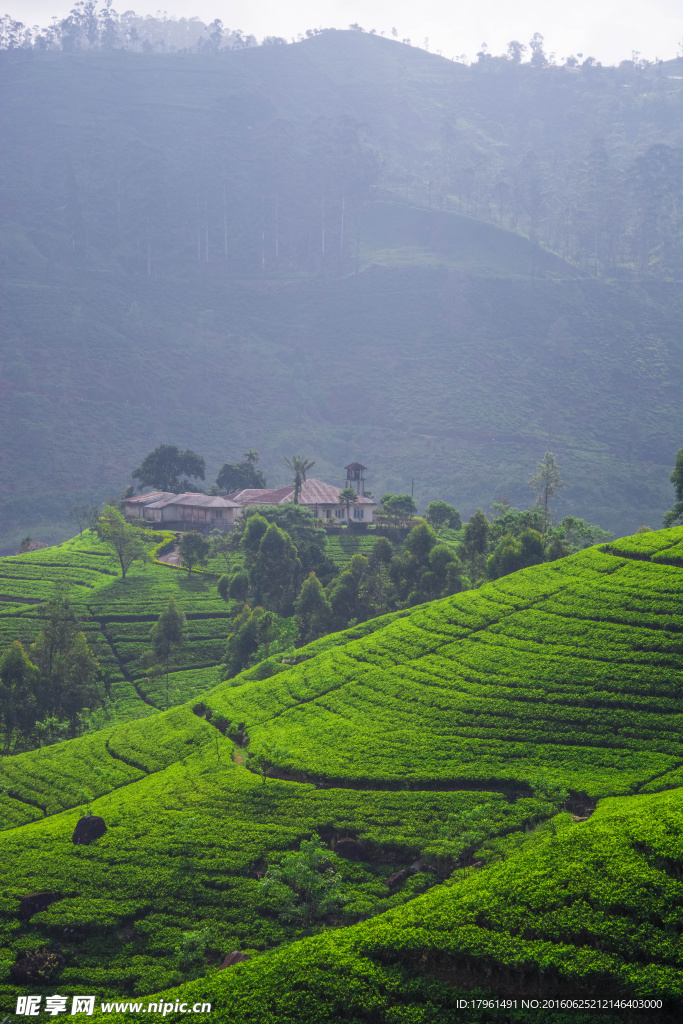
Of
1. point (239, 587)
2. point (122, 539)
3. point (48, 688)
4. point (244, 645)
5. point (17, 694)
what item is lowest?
point (48, 688)

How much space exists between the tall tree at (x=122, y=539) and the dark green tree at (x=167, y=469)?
2516 cm

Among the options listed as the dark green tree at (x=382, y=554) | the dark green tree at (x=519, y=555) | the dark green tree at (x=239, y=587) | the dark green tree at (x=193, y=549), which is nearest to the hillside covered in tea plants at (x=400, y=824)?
the dark green tree at (x=519, y=555)

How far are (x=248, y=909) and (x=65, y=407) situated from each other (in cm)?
15711

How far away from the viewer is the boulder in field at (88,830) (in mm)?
32375

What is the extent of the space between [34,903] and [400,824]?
1257 cm

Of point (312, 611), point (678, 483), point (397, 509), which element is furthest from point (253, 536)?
point (678, 483)

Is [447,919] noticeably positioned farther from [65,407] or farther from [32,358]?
[32,358]

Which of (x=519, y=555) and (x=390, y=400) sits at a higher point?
(x=390, y=400)

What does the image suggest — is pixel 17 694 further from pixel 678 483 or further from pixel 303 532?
pixel 678 483

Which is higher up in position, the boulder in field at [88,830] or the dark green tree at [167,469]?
the dark green tree at [167,469]

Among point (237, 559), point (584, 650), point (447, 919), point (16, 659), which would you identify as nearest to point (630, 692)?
point (584, 650)

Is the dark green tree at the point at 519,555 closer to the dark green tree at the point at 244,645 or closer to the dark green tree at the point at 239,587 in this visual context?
the dark green tree at the point at 244,645

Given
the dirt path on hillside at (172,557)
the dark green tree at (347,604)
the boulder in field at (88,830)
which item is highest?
the dark green tree at (347,604)

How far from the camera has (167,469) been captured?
108750mm
